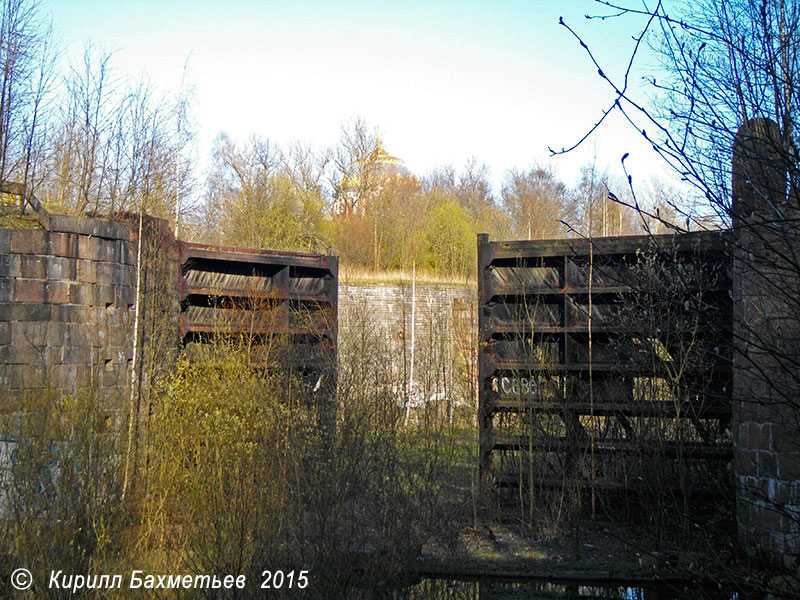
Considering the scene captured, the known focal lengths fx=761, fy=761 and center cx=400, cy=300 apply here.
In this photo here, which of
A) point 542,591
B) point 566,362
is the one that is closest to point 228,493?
point 542,591

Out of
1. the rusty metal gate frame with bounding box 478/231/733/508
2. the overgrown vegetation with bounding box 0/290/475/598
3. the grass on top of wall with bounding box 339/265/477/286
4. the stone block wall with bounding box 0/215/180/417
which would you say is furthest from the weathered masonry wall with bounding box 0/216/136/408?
the grass on top of wall with bounding box 339/265/477/286

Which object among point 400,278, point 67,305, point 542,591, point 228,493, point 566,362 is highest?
point 400,278

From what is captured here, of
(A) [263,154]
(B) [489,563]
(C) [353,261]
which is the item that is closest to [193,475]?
(B) [489,563]

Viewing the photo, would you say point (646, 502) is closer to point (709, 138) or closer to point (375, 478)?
point (375, 478)

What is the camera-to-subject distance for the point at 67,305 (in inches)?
335

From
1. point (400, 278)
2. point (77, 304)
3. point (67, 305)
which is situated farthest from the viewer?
point (400, 278)

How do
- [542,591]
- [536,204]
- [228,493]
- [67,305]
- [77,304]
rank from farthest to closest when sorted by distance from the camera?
[536,204] → [77,304] → [67,305] → [542,591] → [228,493]

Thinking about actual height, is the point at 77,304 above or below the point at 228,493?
above

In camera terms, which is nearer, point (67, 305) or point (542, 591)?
point (542, 591)

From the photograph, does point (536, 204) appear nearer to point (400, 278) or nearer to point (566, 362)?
point (400, 278)

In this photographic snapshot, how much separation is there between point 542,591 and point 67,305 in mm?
5877

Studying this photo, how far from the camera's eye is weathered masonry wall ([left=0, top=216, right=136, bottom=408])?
26.5ft

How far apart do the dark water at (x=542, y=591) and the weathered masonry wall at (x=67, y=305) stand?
14.7ft

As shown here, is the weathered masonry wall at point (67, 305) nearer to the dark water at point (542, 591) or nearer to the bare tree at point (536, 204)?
the dark water at point (542, 591)
